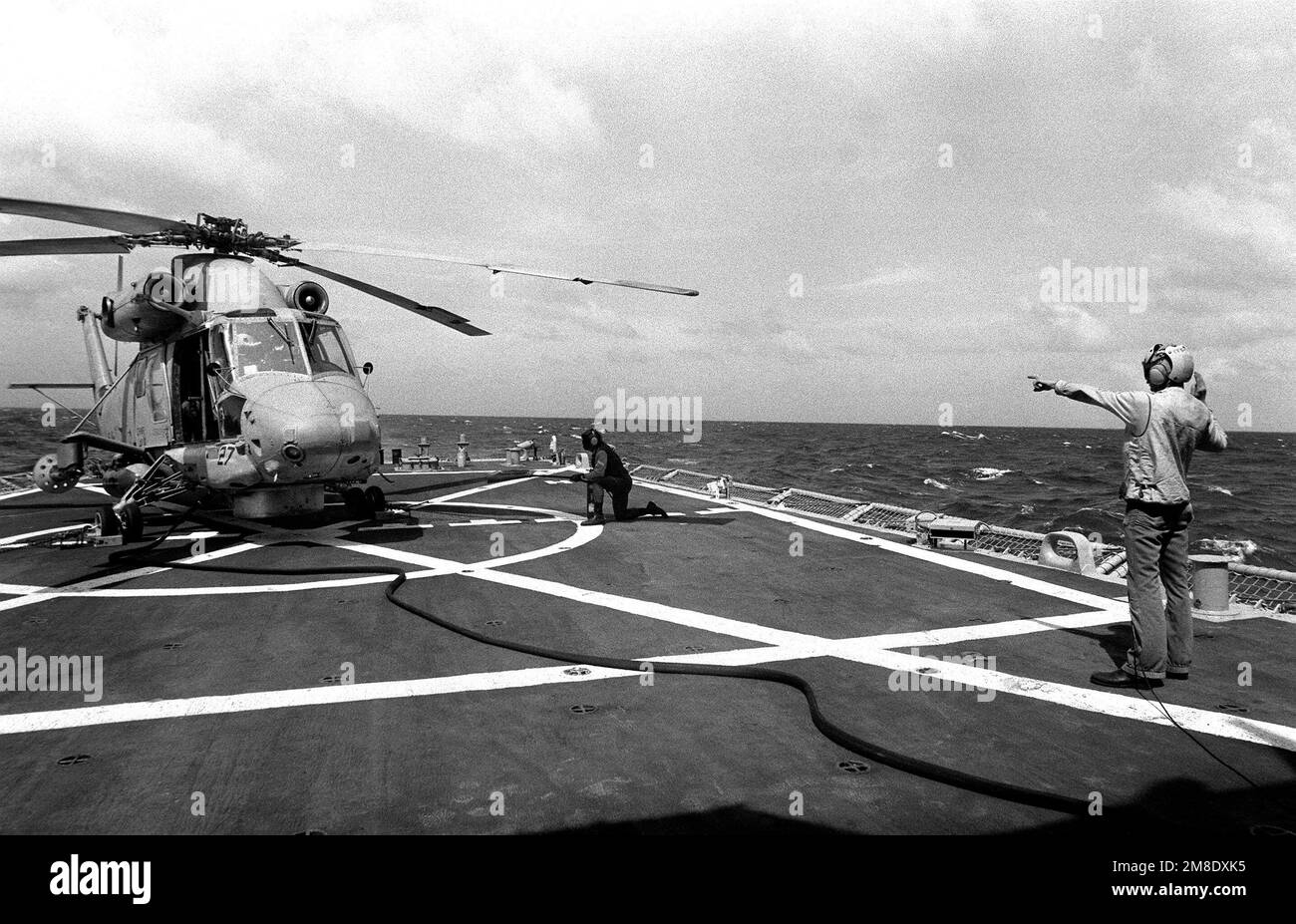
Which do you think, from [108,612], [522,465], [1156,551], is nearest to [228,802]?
[108,612]

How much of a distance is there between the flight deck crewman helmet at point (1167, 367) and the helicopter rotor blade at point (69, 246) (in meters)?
15.3

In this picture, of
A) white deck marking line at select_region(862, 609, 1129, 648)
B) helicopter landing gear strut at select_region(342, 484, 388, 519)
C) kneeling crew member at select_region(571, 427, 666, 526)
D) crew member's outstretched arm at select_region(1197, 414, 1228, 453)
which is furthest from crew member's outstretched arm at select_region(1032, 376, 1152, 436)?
helicopter landing gear strut at select_region(342, 484, 388, 519)

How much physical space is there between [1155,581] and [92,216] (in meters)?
14.3

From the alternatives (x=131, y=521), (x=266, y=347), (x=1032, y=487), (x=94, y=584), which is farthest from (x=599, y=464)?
(x=1032, y=487)

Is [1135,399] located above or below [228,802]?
above

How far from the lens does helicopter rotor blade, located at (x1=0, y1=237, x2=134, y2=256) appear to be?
12.4 m

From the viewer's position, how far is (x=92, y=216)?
11.6 metres

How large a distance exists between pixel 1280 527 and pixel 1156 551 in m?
38.3

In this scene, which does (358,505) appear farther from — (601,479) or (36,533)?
(36,533)

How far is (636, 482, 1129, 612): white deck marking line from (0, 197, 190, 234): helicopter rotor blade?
12137mm
